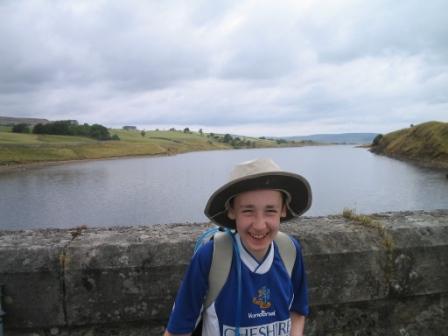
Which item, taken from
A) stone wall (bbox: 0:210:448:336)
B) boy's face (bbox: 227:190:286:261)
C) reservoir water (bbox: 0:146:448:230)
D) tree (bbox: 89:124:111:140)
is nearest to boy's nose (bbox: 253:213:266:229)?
boy's face (bbox: 227:190:286:261)

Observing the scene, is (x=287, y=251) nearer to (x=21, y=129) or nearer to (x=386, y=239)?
(x=386, y=239)

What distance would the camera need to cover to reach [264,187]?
6.48ft

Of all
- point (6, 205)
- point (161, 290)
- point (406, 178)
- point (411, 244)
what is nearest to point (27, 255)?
point (161, 290)

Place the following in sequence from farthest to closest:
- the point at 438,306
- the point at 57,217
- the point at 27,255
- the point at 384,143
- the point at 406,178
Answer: the point at 384,143 → the point at 406,178 → the point at 57,217 → the point at 438,306 → the point at 27,255

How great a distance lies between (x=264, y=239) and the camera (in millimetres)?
1934

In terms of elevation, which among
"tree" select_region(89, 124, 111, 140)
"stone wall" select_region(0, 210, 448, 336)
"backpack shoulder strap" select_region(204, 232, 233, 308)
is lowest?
"stone wall" select_region(0, 210, 448, 336)

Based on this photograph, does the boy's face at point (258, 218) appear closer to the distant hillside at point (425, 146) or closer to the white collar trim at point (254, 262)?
the white collar trim at point (254, 262)

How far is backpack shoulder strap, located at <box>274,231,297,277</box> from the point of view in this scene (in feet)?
6.56

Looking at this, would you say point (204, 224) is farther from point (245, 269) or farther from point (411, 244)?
point (411, 244)

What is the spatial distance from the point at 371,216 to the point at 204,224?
4.82ft

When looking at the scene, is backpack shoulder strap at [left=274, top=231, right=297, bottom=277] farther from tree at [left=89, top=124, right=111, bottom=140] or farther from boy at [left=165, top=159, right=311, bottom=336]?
tree at [left=89, top=124, right=111, bottom=140]

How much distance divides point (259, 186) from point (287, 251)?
0.39 metres

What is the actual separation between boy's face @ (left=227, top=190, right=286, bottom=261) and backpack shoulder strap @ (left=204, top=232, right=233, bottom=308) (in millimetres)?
120

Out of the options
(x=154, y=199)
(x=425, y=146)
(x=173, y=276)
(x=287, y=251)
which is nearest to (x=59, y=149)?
(x=154, y=199)
